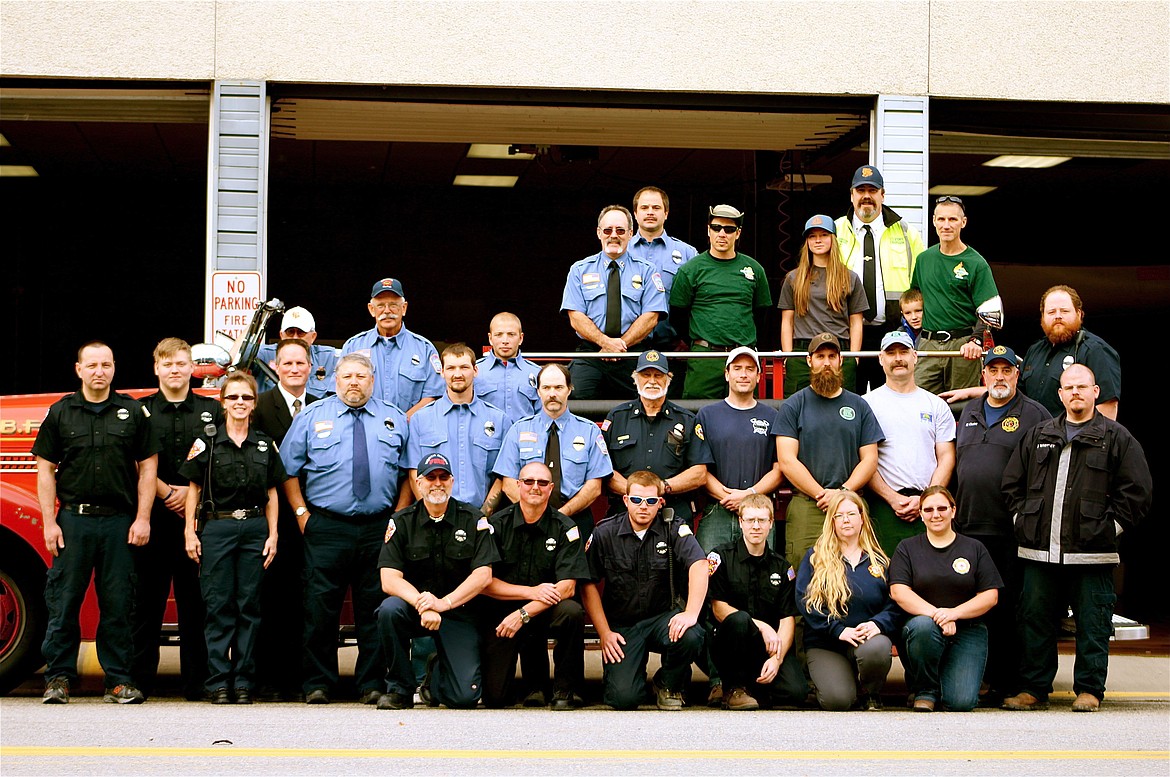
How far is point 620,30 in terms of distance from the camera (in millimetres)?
12016

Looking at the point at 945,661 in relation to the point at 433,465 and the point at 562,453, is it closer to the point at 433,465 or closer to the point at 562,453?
the point at 562,453

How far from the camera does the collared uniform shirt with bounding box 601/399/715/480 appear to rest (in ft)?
28.9

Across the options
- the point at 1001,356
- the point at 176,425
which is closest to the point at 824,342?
the point at 1001,356

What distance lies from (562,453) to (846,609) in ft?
6.54

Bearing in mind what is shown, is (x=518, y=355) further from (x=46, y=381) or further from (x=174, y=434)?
(x=46, y=381)

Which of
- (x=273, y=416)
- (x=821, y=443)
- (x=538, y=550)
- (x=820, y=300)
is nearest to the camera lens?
(x=538, y=550)

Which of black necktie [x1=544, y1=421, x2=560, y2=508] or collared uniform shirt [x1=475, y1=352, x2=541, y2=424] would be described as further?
collared uniform shirt [x1=475, y1=352, x2=541, y2=424]

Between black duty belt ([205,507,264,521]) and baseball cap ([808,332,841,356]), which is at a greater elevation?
baseball cap ([808,332,841,356])

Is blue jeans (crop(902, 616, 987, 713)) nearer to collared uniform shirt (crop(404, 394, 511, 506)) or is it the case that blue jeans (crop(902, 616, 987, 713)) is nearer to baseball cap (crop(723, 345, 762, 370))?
baseball cap (crop(723, 345, 762, 370))

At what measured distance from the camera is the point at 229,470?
27.2 feet

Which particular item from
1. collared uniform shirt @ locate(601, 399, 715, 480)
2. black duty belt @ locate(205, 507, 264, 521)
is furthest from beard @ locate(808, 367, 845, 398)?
black duty belt @ locate(205, 507, 264, 521)

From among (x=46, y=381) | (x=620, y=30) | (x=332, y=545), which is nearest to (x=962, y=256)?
(x=620, y=30)

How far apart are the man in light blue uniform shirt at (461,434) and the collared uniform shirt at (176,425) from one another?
1.24 metres

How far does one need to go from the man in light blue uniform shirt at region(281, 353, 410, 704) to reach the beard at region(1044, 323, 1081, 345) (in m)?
4.16
